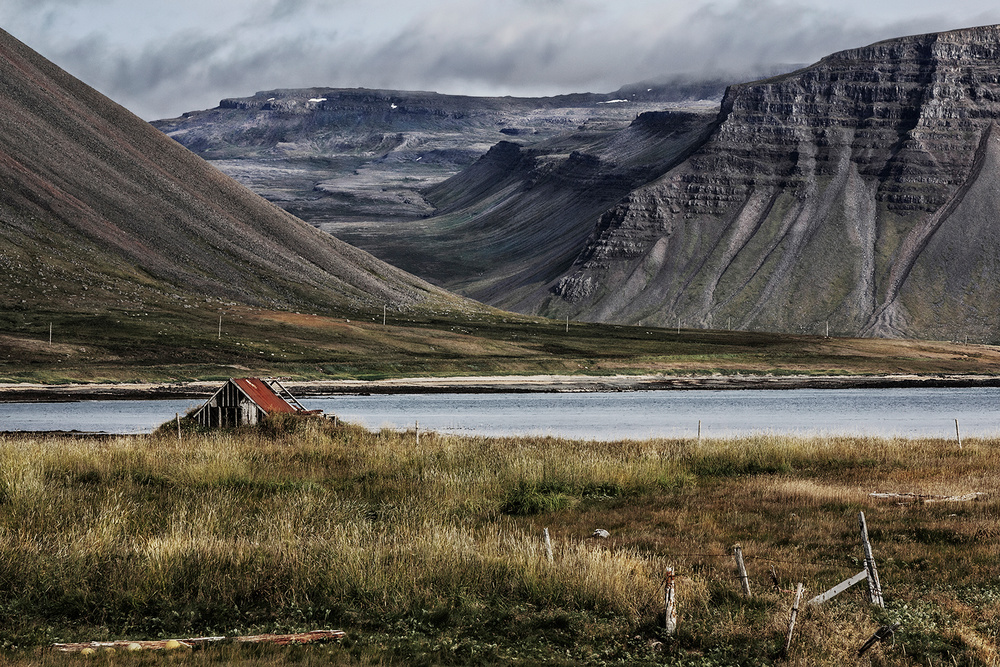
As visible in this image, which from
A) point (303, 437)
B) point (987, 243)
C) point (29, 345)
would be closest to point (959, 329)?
point (987, 243)

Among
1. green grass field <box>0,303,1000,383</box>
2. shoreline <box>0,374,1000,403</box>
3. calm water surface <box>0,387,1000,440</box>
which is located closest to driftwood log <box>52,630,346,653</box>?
calm water surface <box>0,387,1000,440</box>

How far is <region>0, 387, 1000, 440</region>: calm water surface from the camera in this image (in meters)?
54.8

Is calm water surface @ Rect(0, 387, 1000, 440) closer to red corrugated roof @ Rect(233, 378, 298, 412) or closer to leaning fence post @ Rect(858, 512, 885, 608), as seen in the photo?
red corrugated roof @ Rect(233, 378, 298, 412)

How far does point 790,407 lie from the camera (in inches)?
3137

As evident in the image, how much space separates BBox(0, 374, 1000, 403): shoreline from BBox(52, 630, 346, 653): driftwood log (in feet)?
237

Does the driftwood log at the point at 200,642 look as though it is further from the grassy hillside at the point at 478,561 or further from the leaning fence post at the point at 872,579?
the leaning fence post at the point at 872,579

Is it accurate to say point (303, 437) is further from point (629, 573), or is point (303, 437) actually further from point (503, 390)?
point (503, 390)

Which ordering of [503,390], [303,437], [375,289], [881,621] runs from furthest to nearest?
[375,289] < [503,390] < [303,437] < [881,621]

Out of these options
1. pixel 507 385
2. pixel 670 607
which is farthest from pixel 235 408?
pixel 507 385

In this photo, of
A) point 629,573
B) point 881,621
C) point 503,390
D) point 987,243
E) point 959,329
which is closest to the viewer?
point 881,621

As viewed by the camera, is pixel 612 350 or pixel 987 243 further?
pixel 987 243

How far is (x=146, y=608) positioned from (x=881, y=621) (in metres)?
8.74

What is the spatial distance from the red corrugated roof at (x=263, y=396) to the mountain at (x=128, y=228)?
3337 inches

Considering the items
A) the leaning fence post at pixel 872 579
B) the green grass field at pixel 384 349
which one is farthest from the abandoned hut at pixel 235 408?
the green grass field at pixel 384 349
